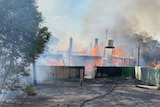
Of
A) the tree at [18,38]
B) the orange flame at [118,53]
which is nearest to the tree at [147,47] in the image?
the orange flame at [118,53]

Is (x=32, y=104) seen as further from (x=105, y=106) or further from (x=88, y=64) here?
(x=88, y=64)

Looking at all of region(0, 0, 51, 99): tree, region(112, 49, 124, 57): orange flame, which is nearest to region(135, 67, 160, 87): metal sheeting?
region(0, 0, 51, 99): tree

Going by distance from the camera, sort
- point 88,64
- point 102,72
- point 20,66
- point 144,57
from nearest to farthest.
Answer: point 20,66
point 102,72
point 88,64
point 144,57

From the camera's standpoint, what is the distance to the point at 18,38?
842 centimetres

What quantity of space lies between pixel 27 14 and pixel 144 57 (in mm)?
56229

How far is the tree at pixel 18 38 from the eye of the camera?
811 cm

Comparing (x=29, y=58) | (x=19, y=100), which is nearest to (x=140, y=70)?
(x=19, y=100)

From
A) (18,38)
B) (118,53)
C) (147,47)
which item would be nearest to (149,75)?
(18,38)

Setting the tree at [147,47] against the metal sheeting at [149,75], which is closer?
the metal sheeting at [149,75]

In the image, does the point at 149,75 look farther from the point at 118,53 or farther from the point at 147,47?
the point at 118,53

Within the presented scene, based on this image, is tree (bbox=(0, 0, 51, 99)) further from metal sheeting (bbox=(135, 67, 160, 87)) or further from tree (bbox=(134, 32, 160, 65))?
tree (bbox=(134, 32, 160, 65))

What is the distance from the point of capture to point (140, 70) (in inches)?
1264

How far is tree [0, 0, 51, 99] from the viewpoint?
8109 millimetres

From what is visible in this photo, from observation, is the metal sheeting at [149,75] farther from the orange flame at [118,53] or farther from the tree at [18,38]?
the orange flame at [118,53]
